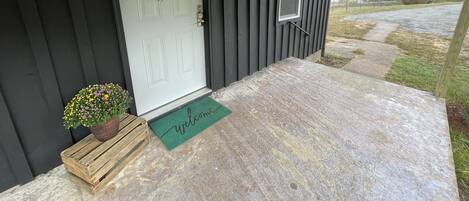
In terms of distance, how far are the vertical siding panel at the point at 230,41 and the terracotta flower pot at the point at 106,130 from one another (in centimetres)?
159

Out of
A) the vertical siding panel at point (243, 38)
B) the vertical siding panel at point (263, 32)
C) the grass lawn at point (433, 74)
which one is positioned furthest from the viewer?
the vertical siding panel at point (263, 32)

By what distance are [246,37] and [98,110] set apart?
2.12 meters

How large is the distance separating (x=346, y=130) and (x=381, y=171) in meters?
0.54

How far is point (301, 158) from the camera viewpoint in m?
1.97

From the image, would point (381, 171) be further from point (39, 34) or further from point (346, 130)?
point (39, 34)

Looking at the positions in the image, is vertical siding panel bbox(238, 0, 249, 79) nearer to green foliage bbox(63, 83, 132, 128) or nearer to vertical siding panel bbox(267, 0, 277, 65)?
vertical siding panel bbox(267, 0, 277, 65)

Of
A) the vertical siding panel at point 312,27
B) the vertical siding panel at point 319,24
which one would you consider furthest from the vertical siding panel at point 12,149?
the vertical siding panel at point 319,24

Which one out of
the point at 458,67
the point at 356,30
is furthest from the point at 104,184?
the point at 356,30

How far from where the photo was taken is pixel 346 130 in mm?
2324

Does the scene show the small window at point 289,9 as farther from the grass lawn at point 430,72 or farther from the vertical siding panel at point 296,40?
the grass lawn at point 430,72

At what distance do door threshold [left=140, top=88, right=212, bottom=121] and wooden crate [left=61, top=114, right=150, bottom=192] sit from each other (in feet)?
1.29

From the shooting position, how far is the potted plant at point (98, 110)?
1612mm

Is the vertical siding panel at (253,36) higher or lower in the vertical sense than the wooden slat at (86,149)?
higher

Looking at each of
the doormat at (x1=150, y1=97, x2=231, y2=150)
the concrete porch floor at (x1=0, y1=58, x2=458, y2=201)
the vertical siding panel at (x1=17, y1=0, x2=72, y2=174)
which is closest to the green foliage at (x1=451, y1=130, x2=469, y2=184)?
the concrete porch floor at (x1=0, y1=58, x2=458, y2=201)
